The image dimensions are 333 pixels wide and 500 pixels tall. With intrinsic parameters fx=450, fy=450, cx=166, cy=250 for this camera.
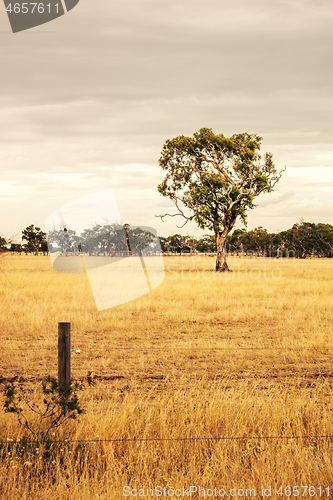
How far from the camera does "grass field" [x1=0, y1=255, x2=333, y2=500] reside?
4.34m

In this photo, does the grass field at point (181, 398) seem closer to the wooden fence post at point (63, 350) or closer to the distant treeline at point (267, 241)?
the wooden fence post at point (63, 350)

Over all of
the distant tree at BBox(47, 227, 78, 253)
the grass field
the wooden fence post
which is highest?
the distant tree at BBox(47, 227, 78, 253)

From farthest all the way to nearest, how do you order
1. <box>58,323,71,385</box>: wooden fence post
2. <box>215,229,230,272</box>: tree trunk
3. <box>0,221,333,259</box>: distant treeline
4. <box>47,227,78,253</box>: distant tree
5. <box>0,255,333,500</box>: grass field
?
<box>0,221,333,259</box>: distant treeline, <box>215,229,230,272</box>: tree trunk, <box>47,227,78,253</box>: distant tree, <box>58,323,71,385</box>: wooden fence post, <box>0,255,333,500</box>: grass field

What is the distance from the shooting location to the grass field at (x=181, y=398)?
14.2 ft

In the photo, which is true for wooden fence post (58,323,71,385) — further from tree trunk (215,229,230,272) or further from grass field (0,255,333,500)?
tree trunk (215,229,230,272)

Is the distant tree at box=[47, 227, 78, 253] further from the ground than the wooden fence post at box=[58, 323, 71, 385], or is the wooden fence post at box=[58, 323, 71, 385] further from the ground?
the distant tree at box=[47, 227, 78, 253]

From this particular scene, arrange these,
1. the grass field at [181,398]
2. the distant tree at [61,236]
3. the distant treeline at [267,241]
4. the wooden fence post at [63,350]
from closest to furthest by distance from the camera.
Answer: the grass field at [181,398] → the wooden fence post at [63,350] → the distant tree at [61,236] → the distant treeline at [267,241]

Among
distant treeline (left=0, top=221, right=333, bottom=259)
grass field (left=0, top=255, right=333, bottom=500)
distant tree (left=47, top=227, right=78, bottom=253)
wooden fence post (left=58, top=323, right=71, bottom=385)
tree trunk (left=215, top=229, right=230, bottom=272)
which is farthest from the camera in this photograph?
distant treeline (left=0, top=221, right=333, bottom=259)

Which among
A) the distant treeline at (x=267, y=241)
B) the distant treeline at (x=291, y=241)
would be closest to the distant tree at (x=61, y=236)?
the distant treeline at (x=267, y=241)

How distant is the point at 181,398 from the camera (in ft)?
22.0

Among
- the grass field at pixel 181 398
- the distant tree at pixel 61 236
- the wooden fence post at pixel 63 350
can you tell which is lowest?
the grass field at pixel 181 398

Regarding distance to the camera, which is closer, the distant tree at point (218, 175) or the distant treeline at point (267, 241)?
the distant tree at point (218, 175)

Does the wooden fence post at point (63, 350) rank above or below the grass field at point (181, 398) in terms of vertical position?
above

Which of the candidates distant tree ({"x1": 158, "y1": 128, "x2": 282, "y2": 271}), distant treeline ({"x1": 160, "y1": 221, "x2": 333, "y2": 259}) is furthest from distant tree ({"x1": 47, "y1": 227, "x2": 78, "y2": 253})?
distant treeline ({"x1": 160, "y1": 221, "x2": 333, "y2": 259})
